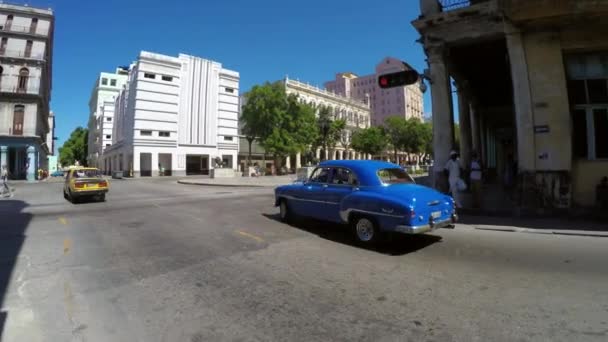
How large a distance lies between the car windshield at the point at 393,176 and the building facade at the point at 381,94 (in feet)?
292

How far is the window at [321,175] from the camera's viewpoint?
23.6ft

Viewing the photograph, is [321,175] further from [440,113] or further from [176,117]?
[176,117]

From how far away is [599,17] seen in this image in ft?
28.0

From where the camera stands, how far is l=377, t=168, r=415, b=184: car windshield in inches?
248

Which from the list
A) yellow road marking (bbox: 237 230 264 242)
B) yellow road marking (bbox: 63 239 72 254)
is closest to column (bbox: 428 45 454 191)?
yellow road marking (bbox: 237 230 264 242)

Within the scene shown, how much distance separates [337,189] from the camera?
6707mm

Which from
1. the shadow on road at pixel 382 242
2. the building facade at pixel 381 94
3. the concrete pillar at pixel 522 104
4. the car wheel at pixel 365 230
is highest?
the building facade at pixel 381 94

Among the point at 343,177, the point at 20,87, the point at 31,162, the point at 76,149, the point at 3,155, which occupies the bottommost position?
the point at 343,177

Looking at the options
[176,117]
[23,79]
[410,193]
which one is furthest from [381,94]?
[410,193]

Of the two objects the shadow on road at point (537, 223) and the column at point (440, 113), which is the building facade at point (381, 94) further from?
the shadow on road at point (537, 223)

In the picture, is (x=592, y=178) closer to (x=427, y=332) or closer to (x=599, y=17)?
→ (x=599, y=17)

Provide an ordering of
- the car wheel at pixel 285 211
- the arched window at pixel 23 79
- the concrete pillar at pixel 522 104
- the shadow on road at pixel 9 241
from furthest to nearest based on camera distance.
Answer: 1. the arched window at pixel 23 79
2. the concrete pillar at pixel 522 104
3. the car wheel at pixel 285 211
4. the shadow on road at pixel 9 241

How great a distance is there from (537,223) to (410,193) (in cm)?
474

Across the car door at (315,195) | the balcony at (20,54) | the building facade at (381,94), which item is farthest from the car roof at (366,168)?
the building facade at (381,94)
